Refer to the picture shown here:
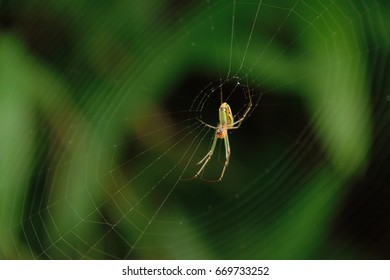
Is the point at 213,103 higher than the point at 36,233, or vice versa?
the point at 213,103

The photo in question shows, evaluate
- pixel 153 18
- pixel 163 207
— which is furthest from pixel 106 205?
pixel 153 18

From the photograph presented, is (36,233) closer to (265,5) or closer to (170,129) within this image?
(170,129)

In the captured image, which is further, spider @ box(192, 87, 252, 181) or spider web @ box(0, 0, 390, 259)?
spider @ box(192, 87, 252, 181)

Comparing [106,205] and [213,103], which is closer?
[106,205]

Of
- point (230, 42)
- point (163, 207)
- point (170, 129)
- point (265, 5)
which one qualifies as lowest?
point (163, 207)

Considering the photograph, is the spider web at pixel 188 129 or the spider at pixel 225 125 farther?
the spider at pixel 225 125

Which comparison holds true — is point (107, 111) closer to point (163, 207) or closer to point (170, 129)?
point (170, 129)
